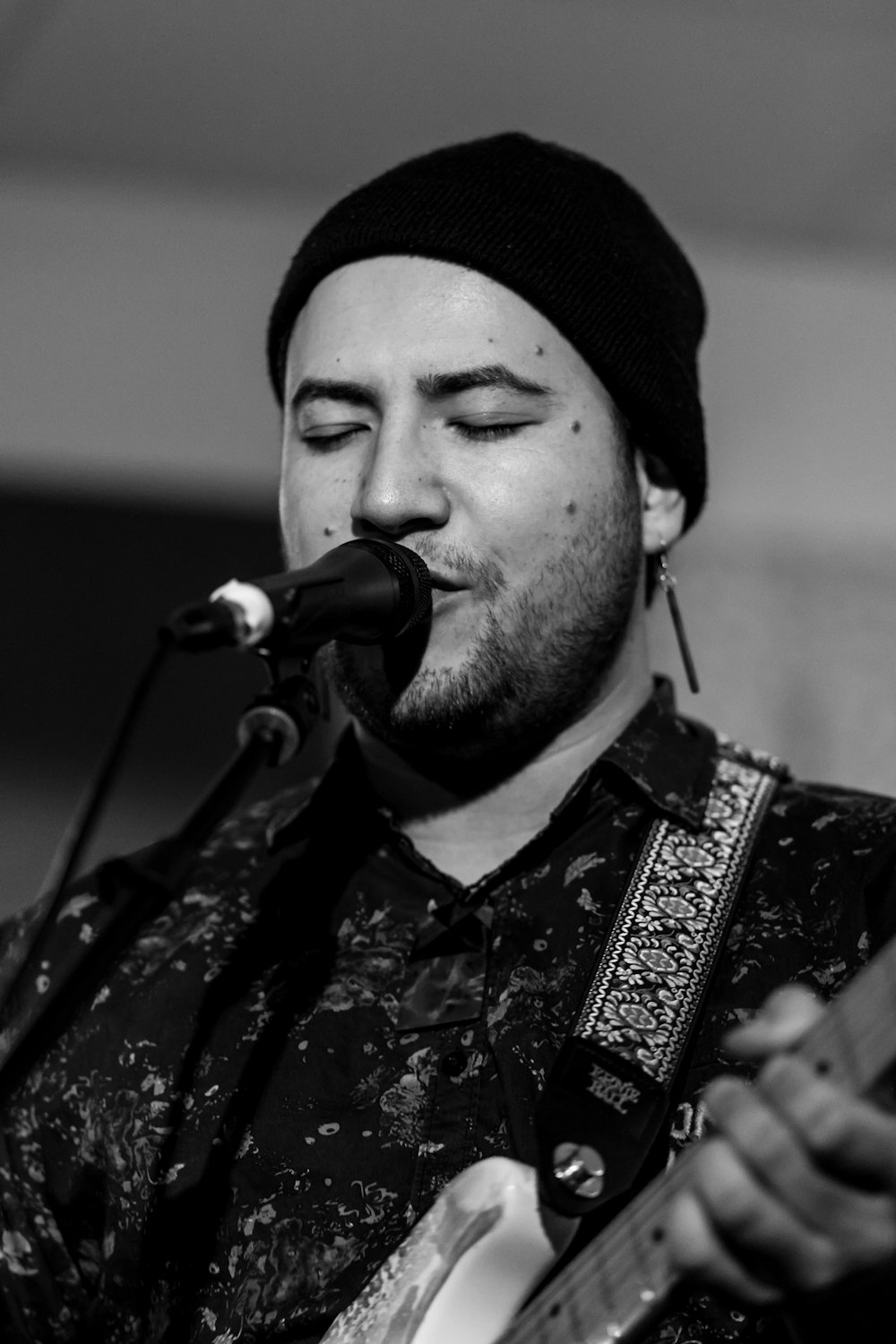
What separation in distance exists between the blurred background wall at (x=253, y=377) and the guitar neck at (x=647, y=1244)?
2.34m

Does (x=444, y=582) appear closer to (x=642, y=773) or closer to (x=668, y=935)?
(x=642, y=773)

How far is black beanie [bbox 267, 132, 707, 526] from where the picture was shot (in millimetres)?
1783

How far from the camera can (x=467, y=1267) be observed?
1.25 meters

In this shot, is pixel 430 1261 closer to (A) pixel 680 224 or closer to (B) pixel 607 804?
(B) pixel 607 804

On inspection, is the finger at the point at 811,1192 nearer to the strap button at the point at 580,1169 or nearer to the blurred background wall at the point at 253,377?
the strap button at the point at 580,1169

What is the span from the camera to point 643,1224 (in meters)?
1.10

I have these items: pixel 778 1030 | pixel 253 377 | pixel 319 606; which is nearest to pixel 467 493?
pixel 319 606

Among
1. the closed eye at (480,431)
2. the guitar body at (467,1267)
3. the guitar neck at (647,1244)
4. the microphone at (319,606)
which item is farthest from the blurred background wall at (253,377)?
the guitar neck at (647,1244)

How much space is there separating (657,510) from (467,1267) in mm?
1011

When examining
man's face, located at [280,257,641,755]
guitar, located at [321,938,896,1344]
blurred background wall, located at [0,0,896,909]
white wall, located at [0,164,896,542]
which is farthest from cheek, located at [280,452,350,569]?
white wall, located at [0,164,896,542]

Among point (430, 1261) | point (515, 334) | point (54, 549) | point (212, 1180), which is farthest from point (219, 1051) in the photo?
point (54, 549)

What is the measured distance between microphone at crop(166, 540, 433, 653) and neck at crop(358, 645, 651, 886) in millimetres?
343

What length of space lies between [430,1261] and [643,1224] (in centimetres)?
25

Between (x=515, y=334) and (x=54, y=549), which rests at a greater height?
(x=515, y=334)
